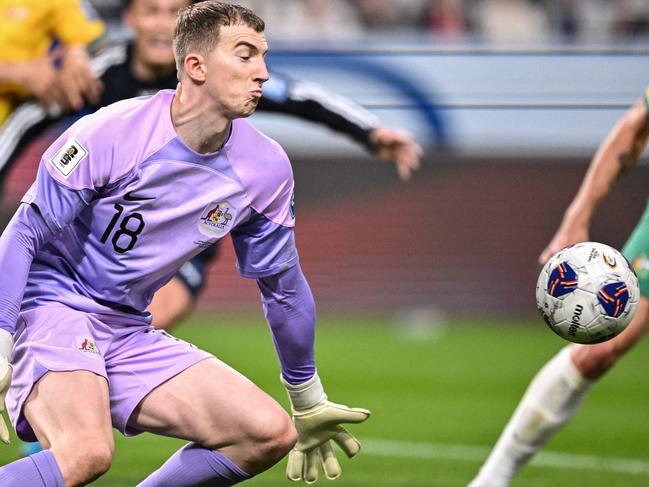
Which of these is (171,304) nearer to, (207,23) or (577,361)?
(577,361)

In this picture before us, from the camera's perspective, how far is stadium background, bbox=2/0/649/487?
1084 centimetres

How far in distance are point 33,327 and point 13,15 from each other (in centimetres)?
329

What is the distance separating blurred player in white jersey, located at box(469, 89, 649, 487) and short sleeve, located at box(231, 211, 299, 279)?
144 centimetres

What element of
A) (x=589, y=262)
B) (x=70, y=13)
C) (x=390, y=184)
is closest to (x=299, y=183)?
(x=390, y=184)

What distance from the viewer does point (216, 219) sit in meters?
4.23

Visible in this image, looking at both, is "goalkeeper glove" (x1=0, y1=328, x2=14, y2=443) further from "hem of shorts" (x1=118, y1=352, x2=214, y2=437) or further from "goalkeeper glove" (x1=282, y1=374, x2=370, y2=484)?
"goalkeeper glove" (x1=282, y1=374, x2=370, y2=484)

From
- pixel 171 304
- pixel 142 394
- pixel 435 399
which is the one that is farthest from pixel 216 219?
pixel 435 399

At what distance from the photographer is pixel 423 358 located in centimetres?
1170

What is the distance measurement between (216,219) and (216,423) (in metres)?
0.72

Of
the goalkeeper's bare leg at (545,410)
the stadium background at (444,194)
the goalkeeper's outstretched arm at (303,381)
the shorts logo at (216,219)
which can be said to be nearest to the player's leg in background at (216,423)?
the goalkeeper's outstretched arm at (303,381)

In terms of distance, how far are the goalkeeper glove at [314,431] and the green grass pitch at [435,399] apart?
1.10 m

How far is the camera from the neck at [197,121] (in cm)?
412

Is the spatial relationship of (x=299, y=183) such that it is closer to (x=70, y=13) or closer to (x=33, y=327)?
(x=70, y=13)

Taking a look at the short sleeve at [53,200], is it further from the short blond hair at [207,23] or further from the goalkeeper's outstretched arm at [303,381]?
the goalkeeper's outstretched arm at [303,381]
